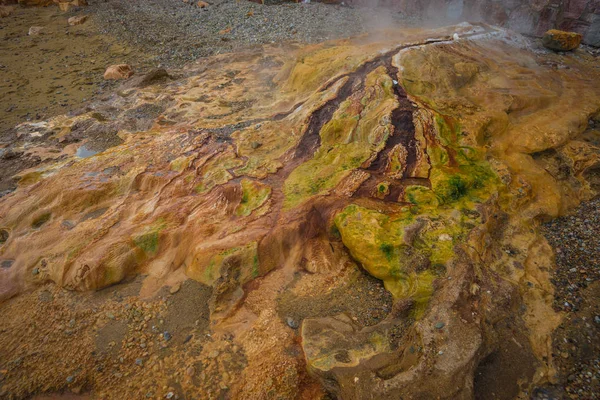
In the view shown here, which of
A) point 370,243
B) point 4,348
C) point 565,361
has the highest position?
point 370,243

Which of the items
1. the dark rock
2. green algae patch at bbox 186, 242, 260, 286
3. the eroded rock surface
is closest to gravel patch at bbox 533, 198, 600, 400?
the eroded rock surface

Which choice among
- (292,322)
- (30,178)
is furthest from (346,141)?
(30,178)

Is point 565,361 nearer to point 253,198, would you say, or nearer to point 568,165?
point 568,165

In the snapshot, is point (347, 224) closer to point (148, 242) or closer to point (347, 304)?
point (347, 304)

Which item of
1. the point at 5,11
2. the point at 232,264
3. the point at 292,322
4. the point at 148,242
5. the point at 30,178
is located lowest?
the point at 292,322

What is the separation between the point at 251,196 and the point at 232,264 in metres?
0.96

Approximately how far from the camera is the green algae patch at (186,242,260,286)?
13.2 ft

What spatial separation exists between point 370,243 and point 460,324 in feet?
3.80

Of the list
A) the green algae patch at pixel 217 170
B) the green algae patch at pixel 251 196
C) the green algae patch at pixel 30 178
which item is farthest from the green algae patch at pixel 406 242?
the green algae patch at pixel 30 178

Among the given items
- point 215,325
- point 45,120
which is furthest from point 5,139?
point 215,325

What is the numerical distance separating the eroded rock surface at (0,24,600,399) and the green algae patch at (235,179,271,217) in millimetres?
22

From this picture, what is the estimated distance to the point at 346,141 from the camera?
17.0 feet

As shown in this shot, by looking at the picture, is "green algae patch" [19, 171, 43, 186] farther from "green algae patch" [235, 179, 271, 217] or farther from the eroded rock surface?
"green algae patch" [235, 179, 271, 217]

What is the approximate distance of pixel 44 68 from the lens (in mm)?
11484
